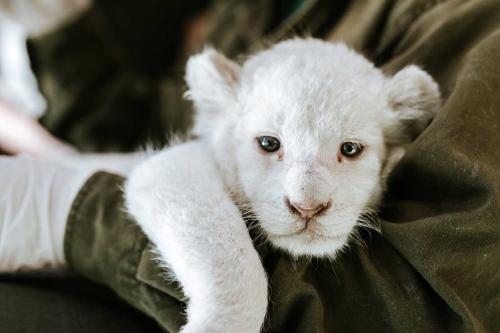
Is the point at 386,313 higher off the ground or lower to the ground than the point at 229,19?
lower

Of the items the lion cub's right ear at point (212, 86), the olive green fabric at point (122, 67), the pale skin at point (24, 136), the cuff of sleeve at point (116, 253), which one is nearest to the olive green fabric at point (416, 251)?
the cuff of sleeve at point (116, 253)

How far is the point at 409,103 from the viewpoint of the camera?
41.6 inches

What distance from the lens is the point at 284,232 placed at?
0.87 metres

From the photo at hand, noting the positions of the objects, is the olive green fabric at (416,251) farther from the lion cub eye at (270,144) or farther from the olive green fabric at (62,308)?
the lion cub eye at (270,144)

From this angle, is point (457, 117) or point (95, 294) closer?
point (457, 117)

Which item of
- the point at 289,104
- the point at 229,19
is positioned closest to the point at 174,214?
the point at 289,104

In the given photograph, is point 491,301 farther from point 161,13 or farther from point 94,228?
point 161,13

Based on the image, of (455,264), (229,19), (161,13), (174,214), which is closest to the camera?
(455,264)

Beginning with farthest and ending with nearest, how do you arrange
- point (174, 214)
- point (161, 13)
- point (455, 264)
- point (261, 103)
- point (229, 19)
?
point (161, 13) < point (229, 19) < point (261, 103) < point (174, 214) < point (455, 264)

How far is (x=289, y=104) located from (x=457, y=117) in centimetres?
30

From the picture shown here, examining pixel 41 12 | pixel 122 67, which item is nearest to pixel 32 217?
pixel 122 67

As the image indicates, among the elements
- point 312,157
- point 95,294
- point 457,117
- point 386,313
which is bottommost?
point 95,294

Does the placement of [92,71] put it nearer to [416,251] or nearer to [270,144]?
[270,144]

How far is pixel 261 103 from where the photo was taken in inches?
39.4
